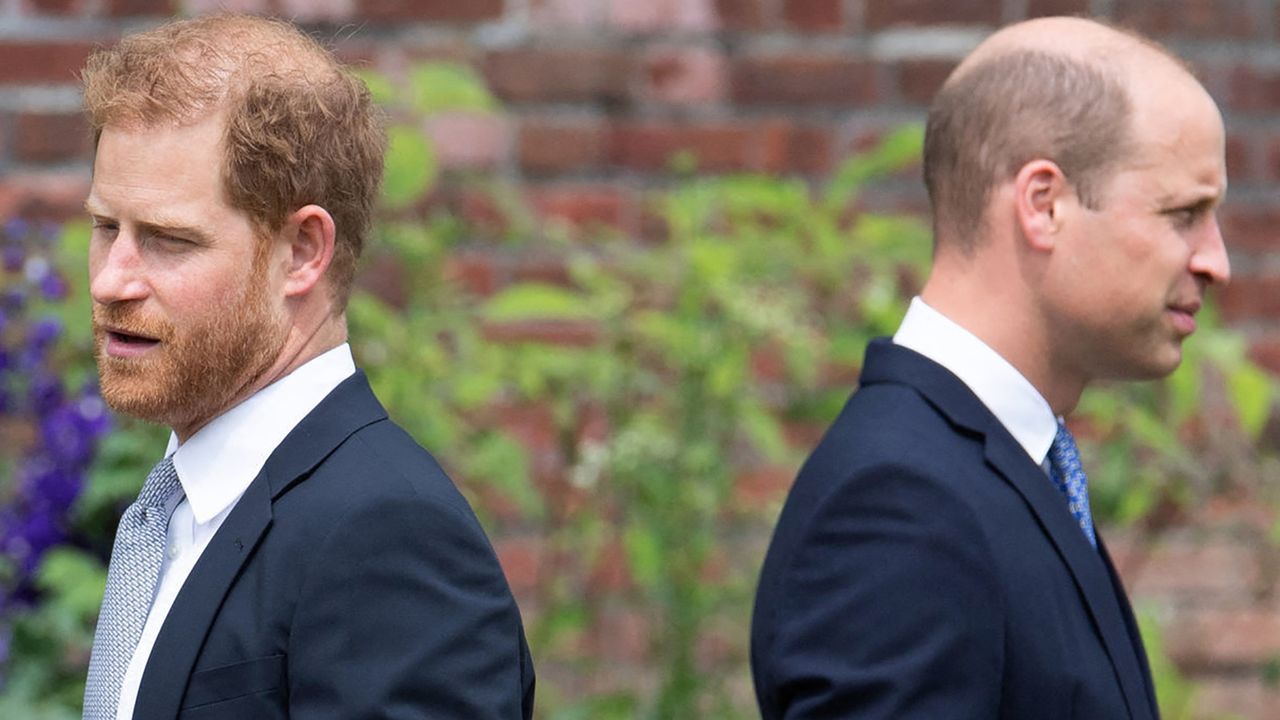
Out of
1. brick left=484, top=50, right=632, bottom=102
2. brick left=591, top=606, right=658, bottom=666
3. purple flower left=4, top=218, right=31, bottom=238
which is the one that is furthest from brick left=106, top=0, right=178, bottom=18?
brick left=591, top=606, right=658, bottom=666

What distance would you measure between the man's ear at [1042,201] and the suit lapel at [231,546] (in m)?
0.91

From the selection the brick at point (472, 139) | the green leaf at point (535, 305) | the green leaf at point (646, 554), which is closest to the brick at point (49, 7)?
the brick at point (472, 139)

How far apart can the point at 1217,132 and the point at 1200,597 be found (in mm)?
1835

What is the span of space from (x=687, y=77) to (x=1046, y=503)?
1.81 m

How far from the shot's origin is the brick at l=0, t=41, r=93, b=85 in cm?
379

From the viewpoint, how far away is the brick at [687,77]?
393 cm

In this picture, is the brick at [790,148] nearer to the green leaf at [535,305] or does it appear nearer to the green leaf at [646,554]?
the green leaf at [535,305]

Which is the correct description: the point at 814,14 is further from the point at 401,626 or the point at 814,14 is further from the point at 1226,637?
the point at 401,626

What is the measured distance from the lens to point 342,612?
186 cm

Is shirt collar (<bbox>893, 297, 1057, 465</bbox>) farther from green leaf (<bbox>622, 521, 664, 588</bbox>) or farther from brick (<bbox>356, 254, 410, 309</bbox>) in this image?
brick (<bbox>356, 254, 410, 309</bbox>)

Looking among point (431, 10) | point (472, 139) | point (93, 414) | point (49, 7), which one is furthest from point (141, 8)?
point (93, 414)

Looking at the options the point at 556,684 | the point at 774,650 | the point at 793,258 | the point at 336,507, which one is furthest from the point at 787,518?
the point at 556,684

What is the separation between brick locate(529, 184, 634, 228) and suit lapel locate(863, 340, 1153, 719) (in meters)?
1.52

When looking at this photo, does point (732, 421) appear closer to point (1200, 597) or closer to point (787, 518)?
point (787, 518)
